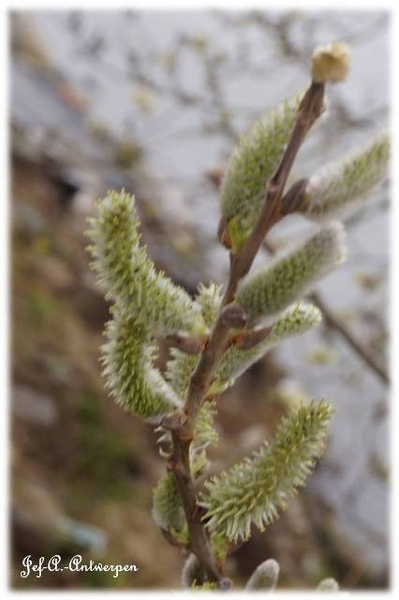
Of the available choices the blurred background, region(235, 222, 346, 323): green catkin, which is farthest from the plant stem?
the blurred background

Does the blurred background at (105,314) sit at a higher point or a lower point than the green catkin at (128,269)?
higher

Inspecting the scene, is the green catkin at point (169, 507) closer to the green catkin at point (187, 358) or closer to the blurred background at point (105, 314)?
the green catkin at point (187, 358)

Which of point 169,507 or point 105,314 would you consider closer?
point 169,507

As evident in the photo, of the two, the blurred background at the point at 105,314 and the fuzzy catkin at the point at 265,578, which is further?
the blurred background at the point at 105,314

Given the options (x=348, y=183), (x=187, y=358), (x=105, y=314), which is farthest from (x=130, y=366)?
(x=105, y=314)

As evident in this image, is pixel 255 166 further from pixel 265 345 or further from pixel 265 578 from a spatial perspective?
pixel 265 578

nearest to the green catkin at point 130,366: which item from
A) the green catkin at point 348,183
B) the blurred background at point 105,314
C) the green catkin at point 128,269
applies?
the green catkin at point 128,269

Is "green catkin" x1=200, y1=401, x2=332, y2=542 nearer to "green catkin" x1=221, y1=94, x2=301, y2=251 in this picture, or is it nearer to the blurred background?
"green catkin" x1=221, y1=94, x2=301, y2=251
